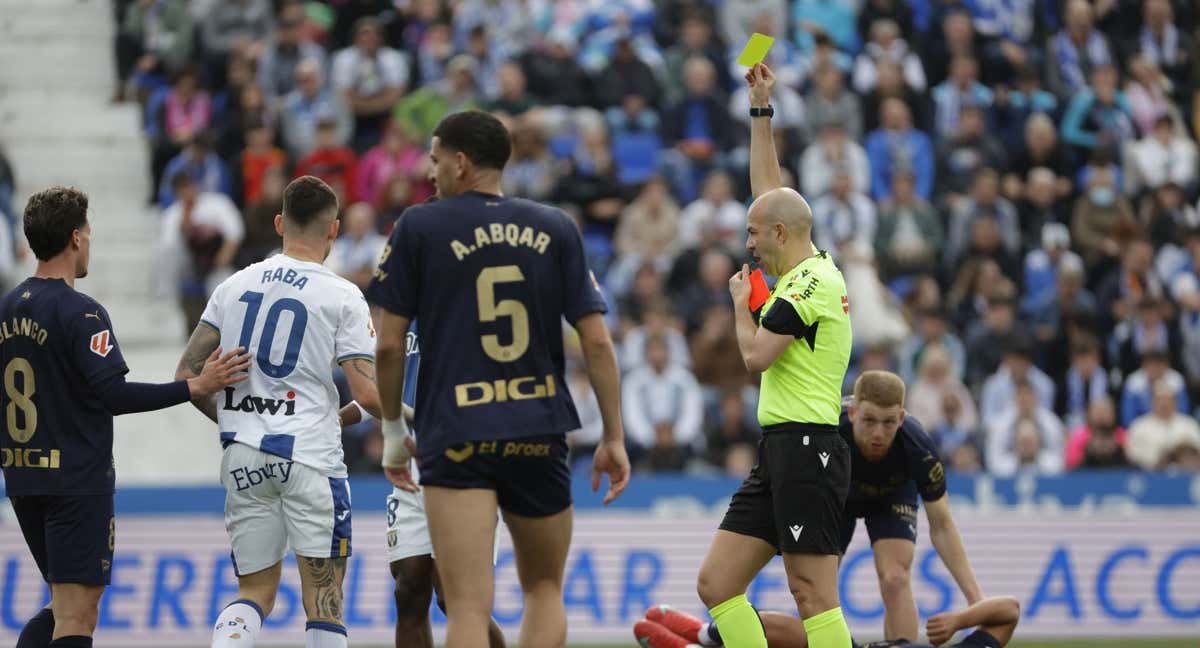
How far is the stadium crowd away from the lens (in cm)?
1734

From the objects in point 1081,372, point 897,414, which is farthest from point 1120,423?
point 897,414

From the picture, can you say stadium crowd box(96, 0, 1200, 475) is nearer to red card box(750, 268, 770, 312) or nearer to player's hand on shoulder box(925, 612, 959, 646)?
player's hand on shoulder box(925, 612, 959, 646)

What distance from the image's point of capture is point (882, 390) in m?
9.48

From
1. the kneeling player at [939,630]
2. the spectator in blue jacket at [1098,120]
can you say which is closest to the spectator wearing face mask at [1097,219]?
the spectator in blue jacket at [1098,120]

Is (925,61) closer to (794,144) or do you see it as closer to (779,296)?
(794,144)

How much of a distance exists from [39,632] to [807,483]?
3814 millimetres

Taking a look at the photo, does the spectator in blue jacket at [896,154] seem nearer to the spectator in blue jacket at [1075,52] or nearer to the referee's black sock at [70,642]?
the spectator in blue jacket at [1075,52]

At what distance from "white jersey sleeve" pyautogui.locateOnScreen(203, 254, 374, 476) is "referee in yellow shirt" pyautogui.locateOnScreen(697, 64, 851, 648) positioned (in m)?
1.94

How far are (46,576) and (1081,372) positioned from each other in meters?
12.4

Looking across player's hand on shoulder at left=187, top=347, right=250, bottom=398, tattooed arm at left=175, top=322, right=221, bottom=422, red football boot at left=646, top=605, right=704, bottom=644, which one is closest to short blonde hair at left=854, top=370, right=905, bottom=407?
red football boot at left=646, top=605, right=704, bottom=644

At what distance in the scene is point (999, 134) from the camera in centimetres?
2072

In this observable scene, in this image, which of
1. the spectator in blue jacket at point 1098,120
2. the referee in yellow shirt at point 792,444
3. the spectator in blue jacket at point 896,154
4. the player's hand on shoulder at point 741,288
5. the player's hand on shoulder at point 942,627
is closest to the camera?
the referee in yellow shirt at point 792,444

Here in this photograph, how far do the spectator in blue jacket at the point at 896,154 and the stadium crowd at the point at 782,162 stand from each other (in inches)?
1.6

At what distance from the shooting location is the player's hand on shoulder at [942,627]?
9.69 m
